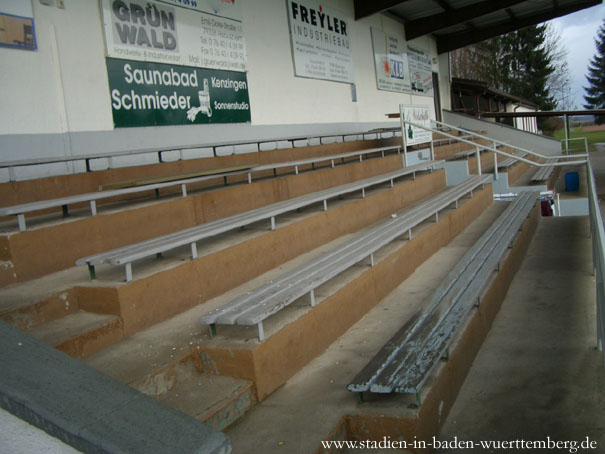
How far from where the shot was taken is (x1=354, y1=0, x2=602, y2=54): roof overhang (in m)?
13.9

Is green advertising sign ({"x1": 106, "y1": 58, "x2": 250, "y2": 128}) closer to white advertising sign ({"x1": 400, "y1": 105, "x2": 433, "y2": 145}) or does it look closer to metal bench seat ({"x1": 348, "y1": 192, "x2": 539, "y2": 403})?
white advertising sign ({"x1": 400, "y1": 105, "x2": 433, "y2": 145})

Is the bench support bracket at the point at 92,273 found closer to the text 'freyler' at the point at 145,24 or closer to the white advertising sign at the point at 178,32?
the white advertising sign at the point at 178,32

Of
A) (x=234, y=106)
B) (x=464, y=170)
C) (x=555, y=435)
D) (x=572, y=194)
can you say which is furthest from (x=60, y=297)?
(x=572, y=194)

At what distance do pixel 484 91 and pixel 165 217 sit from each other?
21657mm

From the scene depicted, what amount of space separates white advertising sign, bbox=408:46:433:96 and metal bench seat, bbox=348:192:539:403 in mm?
11140

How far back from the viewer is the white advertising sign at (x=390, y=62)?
43.2ft

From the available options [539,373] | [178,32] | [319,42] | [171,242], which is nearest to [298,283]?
[171,242]

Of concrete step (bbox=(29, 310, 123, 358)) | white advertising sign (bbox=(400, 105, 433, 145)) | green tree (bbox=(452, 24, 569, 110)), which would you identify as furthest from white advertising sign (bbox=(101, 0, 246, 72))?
green tree (bbox=(452, 24, 569, 110))

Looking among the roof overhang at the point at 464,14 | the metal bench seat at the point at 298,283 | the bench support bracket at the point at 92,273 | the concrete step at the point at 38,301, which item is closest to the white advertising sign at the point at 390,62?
the roof overhang at the point at 464,14

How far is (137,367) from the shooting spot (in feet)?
9.05

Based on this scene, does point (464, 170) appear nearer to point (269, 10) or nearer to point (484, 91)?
point (269, 10)

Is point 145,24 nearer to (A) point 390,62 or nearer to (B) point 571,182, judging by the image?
(A) point 390,62

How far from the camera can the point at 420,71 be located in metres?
16.5

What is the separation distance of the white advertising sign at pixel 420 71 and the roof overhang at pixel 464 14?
2.49 feet
